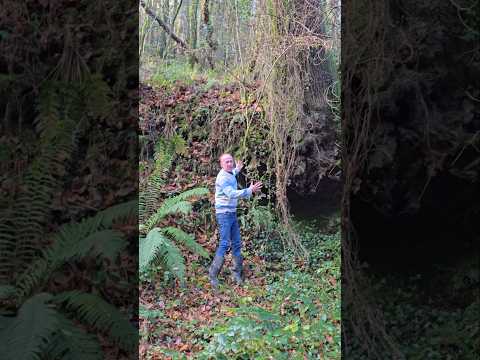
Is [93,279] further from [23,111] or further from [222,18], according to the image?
[222,18]

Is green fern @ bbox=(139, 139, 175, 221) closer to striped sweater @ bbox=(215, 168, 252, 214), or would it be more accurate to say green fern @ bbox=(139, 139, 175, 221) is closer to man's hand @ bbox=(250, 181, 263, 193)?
striped sweater @ bbox=(215, 168, 252, 214)

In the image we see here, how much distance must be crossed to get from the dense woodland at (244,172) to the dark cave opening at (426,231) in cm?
24

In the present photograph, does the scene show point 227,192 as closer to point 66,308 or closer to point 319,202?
point 319,202

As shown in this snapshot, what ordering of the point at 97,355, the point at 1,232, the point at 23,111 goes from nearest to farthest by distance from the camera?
1. the point at 97,355
2. the point at 1,232
3. the point at 23,111

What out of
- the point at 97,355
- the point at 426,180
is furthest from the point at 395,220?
the point at 97,355

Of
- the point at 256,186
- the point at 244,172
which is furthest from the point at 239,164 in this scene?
the point at 256,186

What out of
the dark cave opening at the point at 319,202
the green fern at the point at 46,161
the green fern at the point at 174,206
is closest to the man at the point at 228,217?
the green fern at the point at 174,206

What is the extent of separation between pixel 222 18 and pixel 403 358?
90.3 inches

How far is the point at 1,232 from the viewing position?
3850 millimetres

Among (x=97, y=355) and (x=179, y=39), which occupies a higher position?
(x=179, y=39)

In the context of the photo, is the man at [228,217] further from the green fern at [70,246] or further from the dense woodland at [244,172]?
the green fern at [70,246]

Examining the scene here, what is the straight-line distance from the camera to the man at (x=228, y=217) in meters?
3.54

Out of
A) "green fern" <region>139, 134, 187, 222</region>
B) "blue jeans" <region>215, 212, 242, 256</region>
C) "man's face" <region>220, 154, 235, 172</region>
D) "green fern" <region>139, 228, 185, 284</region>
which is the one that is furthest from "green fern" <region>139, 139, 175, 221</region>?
"blue jeans" <region>215, 212, 242, 256</region>

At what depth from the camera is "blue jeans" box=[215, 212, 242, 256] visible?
11.6 ft
